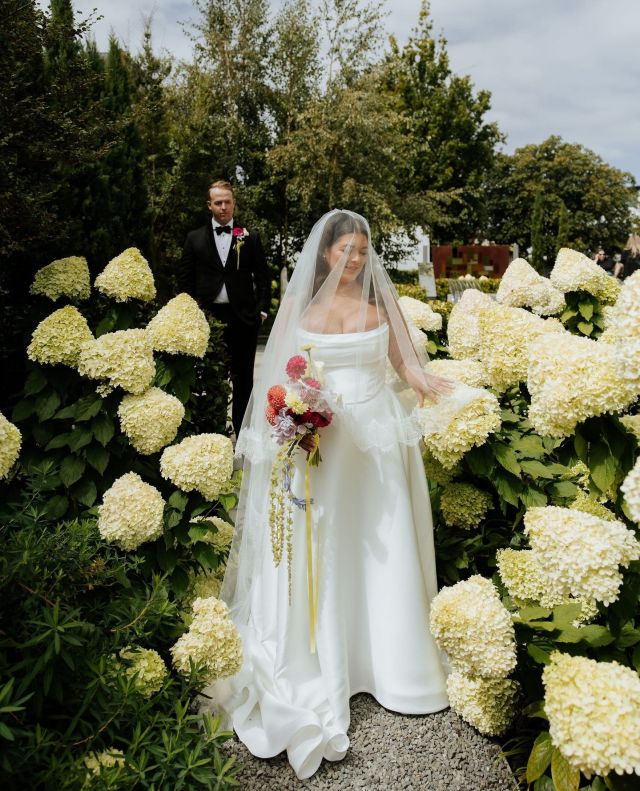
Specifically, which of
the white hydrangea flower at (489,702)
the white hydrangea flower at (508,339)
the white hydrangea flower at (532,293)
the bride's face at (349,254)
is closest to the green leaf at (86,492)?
the bride's face at (349,254)

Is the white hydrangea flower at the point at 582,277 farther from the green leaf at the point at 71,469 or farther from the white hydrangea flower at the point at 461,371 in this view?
the green leaf at the point at 71,469

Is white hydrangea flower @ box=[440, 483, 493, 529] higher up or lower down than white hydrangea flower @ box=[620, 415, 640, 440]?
lower down

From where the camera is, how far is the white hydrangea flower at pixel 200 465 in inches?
116

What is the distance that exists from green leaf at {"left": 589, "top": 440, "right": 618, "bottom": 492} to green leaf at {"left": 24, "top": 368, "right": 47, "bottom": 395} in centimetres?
258

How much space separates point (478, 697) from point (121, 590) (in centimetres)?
163

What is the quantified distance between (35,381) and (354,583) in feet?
6.22

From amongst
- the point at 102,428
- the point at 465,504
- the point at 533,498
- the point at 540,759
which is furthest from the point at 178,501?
the point at 540,759

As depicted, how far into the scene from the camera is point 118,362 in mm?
3053

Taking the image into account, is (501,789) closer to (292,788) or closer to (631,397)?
(292,788)

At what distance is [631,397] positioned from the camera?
5.94ft

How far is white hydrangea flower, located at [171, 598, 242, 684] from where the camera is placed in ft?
8.21

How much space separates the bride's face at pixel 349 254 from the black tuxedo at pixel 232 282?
288 centimetres

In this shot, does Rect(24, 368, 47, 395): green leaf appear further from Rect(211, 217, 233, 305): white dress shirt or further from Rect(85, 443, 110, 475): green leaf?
Rect(211, 217, 233, 305): white dress shirt

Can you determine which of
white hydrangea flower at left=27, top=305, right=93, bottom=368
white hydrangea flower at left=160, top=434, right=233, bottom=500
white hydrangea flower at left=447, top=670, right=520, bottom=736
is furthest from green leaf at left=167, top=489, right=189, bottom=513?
white hydrangea flower at left=447, top=670, right=520, bottom=736
